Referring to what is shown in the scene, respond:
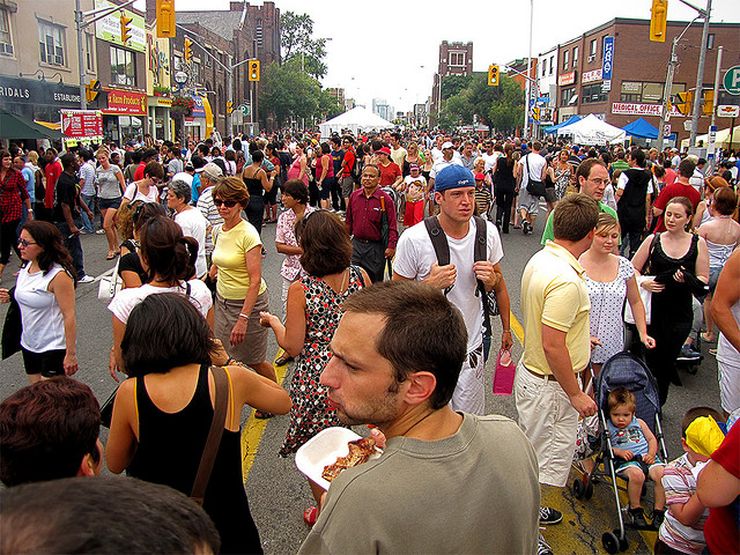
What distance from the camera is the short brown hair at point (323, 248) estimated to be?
11.9 ft

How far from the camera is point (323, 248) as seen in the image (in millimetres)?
3627

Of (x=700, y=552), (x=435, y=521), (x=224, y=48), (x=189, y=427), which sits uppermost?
(x=224, y=48)

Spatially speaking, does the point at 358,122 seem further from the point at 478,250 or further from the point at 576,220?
the point at 576,220

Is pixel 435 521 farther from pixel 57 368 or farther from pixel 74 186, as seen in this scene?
pixel 74 186

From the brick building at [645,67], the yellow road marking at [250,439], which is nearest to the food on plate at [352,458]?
the yellow road marking at [250,439]

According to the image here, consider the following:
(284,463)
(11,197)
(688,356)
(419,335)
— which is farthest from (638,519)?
(11,197)

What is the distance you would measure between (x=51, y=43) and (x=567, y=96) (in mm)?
48796

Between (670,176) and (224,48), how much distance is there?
209 ft

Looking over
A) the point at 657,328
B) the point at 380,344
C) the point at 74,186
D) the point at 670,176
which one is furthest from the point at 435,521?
the point at 670,176

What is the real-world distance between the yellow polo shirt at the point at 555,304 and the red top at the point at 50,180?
32.2 feet

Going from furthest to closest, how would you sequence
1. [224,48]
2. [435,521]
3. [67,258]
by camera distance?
[224,48] → [67,258] → [435,521]

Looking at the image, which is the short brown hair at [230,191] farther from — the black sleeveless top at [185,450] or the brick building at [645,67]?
the brick building at [645,67]

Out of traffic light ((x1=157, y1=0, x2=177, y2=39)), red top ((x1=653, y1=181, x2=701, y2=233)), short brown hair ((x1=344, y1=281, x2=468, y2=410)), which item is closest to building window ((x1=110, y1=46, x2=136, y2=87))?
traffic light ((x1=157, y1=0, x2=177, y2=39))

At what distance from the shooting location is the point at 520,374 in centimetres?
390
